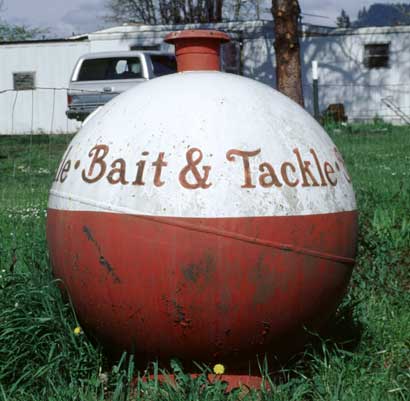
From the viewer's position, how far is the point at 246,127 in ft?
12.4

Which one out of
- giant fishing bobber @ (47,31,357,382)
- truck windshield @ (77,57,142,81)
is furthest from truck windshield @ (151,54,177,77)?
giant fishing bobber @ (47,31,357,382)

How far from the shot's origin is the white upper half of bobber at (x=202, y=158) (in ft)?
12.0

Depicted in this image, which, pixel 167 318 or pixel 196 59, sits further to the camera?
pixel 196 59

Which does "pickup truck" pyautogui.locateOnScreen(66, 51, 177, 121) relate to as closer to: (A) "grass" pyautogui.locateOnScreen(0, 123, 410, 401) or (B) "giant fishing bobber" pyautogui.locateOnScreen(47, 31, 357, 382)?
(A) "grass" pyautogui.locateOnScreen(0, 123, 410, 401)

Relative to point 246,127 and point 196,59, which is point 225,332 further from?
point 196,59

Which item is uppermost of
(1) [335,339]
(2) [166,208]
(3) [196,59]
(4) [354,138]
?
(3) [196,59]

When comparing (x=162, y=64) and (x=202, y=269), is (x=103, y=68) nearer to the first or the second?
(x=162, y=64)

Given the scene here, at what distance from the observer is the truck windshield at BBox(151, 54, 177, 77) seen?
20531mm

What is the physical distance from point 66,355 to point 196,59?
5.25 ft

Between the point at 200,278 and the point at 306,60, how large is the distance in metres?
25.6

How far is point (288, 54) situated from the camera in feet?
52.7

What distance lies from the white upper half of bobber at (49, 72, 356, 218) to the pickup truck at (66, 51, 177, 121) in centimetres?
1569

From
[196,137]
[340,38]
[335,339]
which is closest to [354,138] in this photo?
[340,38]

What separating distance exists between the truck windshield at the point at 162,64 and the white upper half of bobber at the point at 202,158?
1647cm
